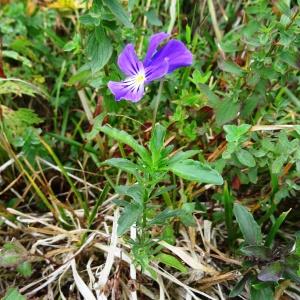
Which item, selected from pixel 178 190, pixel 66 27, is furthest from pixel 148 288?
pixel 66 27

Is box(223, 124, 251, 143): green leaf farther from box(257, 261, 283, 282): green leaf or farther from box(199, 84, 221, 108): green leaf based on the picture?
box(257, 261, 283, 282): green leaf

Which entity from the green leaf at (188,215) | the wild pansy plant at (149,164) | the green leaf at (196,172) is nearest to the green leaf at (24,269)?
the wild pansy plant at (149,164)

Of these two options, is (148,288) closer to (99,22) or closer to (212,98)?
(212,98)

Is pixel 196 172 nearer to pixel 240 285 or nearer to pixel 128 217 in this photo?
pixel 128 217

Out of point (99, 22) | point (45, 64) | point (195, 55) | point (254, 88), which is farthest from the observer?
point (45, 64)

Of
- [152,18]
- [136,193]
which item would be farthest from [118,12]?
[136,193]

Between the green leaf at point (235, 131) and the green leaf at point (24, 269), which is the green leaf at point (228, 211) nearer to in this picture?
the green leaf at point (235, 131)
